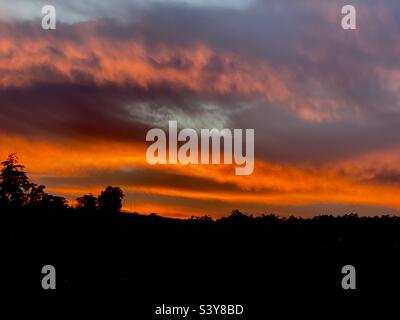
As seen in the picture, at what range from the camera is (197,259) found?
74.5 ft

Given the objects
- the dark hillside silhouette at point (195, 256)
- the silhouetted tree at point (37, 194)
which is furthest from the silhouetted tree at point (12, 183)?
the dark hillside silhouette at point (195, 256)

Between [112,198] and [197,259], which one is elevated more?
[112,198]

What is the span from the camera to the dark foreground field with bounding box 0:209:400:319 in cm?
1988

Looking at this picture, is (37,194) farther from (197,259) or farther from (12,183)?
(197,259)

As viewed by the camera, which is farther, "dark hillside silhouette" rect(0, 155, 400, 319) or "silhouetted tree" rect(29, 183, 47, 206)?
"silhouetted tree" rect(29, 183, 47, 206)

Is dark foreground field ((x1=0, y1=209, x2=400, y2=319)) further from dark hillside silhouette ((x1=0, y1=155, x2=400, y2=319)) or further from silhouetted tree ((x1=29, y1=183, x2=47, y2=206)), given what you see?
silhouetted tree ((x1=29, y1=183, x2=47, y2=206))

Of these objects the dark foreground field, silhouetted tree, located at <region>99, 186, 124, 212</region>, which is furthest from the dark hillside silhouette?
silhouetted tree, located at <region>99, 186, 124, 212</region>

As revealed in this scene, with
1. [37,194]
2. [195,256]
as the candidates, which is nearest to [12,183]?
[37,194]

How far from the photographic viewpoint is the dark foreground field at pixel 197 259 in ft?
65.2

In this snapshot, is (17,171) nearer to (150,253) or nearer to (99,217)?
(99,217)

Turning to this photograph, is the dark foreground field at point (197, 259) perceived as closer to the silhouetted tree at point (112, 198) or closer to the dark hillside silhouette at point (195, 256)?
the dark hillside silhouette at point (195, 256)
